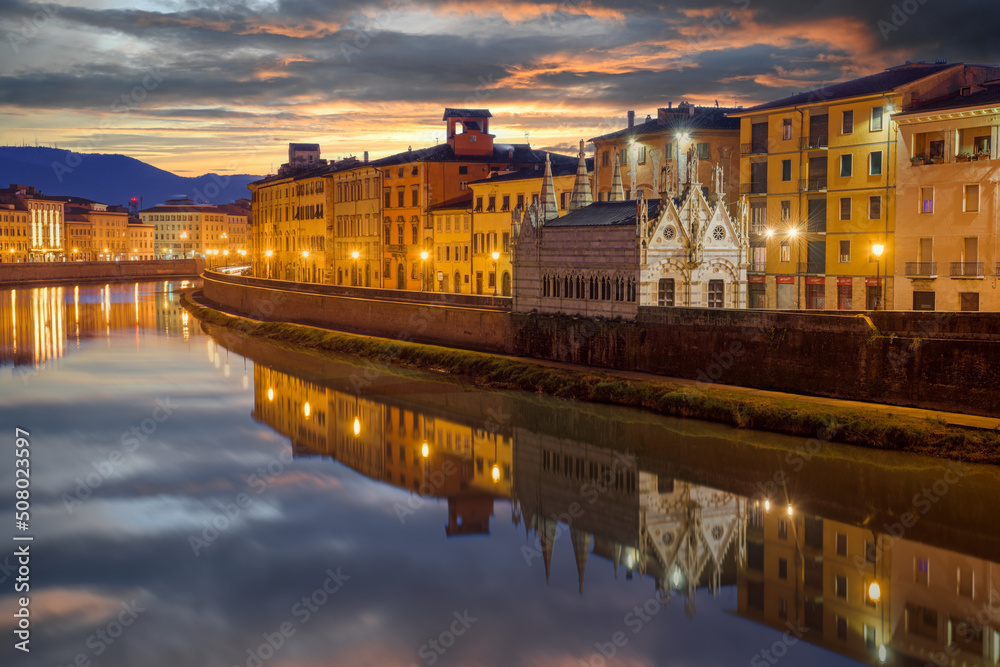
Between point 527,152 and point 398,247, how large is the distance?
11.5m

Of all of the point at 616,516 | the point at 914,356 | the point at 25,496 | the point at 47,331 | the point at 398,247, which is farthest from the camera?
the point at 398,247

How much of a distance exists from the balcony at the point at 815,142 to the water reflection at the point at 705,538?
19967 millimetres

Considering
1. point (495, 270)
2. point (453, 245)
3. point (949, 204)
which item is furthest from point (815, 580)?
point (453, 245)

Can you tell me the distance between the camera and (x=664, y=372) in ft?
121

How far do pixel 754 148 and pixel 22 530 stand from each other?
35481 mm

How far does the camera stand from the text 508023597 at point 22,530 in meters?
18.2

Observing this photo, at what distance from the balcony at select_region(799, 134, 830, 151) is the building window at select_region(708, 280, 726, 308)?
32.3 feet

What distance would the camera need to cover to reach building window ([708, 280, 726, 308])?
127ft

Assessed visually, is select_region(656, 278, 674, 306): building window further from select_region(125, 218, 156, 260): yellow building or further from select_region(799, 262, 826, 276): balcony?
select_region(125, 218, 156, 260): yellow building

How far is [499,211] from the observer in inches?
2406

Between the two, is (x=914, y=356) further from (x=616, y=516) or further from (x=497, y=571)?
(x=497, y=571)

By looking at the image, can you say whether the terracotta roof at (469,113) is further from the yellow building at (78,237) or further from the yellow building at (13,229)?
the yellow building at (78,237)

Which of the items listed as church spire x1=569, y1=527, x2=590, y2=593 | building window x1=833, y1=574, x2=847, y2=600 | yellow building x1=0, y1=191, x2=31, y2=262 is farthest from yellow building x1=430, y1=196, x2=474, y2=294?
yellow building x1=0, y1=191, x2=31, y2=262

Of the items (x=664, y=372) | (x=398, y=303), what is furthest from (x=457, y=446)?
(x=398, y=303)
